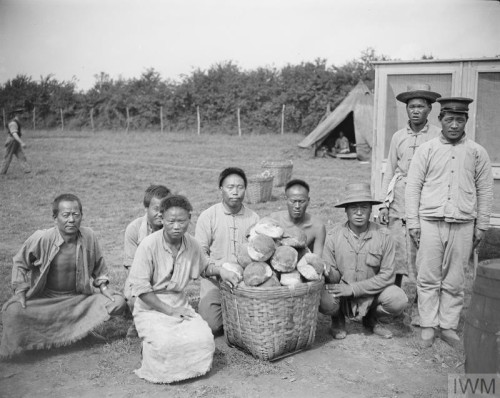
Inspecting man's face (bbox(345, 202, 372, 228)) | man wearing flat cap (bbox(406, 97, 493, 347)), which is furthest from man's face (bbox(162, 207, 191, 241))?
man wearing flat cap (bbox(406, 97, 493, 347))

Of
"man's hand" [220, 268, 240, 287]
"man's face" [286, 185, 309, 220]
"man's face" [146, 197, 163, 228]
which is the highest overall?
"man's face" [286, 185, 309, 220]

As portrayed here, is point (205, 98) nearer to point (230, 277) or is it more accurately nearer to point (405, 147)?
point (405, 147)

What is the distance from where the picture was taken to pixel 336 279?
4.38m

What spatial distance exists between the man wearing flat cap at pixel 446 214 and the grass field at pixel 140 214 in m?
0.36

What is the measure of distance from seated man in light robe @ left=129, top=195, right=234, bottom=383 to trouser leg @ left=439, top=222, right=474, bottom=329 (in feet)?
6.60

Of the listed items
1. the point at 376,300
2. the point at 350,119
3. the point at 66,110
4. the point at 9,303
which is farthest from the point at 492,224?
the point at 66,110

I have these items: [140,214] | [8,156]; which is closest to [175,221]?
[140,214]

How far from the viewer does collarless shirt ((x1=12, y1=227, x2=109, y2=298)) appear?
3.91m

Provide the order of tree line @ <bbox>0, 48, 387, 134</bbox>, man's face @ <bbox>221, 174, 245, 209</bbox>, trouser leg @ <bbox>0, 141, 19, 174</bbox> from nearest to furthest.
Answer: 1. man's face @ <bbox>221, 174, 245, 209</bbox>
2. trouser leg @ <bbox>0, 141, 19, 174</bbox>
3. tree line @ <bbox>0, 48, 387, 134</bbox>

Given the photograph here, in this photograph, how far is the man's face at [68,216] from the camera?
3959 millimetres

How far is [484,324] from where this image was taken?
307 cm

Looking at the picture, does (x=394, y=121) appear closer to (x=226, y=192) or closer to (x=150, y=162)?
(x=226, y=192)

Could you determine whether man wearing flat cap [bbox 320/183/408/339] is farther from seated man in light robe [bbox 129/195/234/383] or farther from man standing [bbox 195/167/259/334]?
seated man in light robe [bbox 129/195/234/383]

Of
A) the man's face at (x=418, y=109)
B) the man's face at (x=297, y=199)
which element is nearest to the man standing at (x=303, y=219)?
the man's face at (x=297, y=199)
